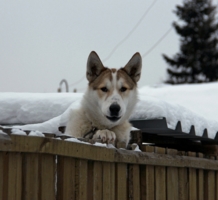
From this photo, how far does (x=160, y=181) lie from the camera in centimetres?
498

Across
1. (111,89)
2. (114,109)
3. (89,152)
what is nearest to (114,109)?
(114,109)

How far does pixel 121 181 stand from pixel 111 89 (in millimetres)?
1165

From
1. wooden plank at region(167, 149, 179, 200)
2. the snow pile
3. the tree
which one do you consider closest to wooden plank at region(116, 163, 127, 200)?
wooden plank at region(167, 149, 179, 200)

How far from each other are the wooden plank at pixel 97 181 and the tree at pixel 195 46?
33819 millimetres

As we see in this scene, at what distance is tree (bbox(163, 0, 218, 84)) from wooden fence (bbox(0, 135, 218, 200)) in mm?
32188

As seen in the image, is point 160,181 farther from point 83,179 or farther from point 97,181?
point 83,179

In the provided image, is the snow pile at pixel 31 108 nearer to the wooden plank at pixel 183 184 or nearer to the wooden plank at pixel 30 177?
the wooden plank at pixel 183 184

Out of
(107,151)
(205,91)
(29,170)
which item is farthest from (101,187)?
(205,91)

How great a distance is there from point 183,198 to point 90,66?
5.87 feet

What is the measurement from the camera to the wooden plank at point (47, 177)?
327 cm

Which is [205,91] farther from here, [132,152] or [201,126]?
[132,152]

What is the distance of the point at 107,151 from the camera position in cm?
395

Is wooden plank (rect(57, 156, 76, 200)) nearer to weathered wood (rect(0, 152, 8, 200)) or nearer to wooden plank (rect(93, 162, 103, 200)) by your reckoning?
wooden plank (rect(93, 162, 103, 200))

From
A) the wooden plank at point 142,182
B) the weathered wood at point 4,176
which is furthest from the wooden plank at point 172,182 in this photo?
the weathered wood at point 4,176
